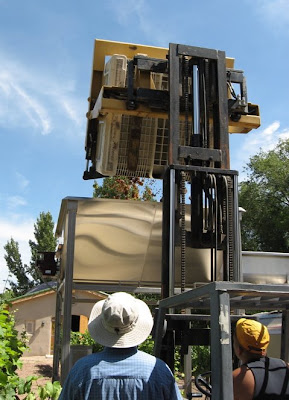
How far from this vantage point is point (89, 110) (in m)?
7.81

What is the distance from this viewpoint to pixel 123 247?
8.12m

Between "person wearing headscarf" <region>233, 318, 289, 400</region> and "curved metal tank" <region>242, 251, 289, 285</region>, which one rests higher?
"curved metal tank" <region>242, 251, 289, 285</region>

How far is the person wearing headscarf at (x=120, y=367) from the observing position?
7.77ft

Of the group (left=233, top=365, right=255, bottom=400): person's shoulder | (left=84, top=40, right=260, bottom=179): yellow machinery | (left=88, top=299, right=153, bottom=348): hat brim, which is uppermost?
(left=84, top=40, right=260, bottom=179): yellow machinery

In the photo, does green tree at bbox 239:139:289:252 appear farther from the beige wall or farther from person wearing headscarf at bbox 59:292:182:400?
person wearing headscarf at bbox 59:292:182:400

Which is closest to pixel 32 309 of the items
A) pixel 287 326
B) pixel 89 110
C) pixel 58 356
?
pixel 58 356

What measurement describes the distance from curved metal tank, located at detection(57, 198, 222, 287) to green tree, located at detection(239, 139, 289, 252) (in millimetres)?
22950

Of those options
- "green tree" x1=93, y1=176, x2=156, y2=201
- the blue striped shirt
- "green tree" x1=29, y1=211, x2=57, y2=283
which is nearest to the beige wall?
"green tree" x1=93, y1=176, x2=156, y2=201

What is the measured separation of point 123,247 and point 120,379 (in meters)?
5.75

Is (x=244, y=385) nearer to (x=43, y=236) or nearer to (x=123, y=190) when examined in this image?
(x=123, y=190)

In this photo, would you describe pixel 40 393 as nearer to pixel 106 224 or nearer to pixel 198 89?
pixel 106 224

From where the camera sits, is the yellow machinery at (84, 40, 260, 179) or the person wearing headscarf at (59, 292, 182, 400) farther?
the yellow machinery at (84, 40, 260, 179)

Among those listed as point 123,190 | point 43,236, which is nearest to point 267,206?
point 123,190

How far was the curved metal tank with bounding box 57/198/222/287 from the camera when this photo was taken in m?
7.87
